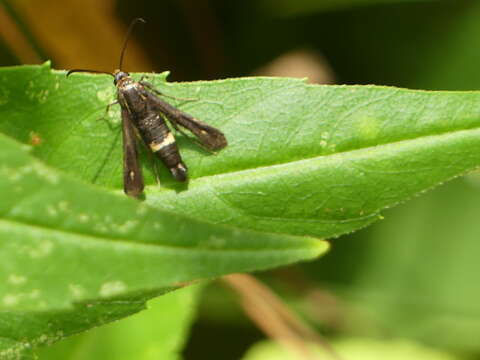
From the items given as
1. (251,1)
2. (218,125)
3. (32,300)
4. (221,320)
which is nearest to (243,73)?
(251,1)

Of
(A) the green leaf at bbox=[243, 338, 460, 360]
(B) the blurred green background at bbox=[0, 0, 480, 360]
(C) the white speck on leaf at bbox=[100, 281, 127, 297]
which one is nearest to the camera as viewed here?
(C) the white speck on leaf at bbox=[100, 281, 127, 297]

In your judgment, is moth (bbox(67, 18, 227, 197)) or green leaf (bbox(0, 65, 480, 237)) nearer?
green leaf (bbox(0, 65, 480, 237))

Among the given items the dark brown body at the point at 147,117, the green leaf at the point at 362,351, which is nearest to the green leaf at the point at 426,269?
the green leaf at the point at 362,351

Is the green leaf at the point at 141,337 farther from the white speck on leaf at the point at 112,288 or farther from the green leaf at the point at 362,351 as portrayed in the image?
the white speck on leaf at the point at 112,288

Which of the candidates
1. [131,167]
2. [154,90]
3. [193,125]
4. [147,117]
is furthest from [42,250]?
[147,117]

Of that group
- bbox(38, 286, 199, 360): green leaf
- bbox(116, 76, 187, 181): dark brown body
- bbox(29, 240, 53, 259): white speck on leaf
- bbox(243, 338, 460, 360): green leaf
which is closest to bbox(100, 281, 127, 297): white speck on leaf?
bbox(29, 240, 53, 259): white speck on leaf

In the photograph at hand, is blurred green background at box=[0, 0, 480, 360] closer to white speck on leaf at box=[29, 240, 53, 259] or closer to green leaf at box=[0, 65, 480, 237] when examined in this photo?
green leaf at box=[0, 65, 480, 237]

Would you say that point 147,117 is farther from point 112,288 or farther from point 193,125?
point 112,288
